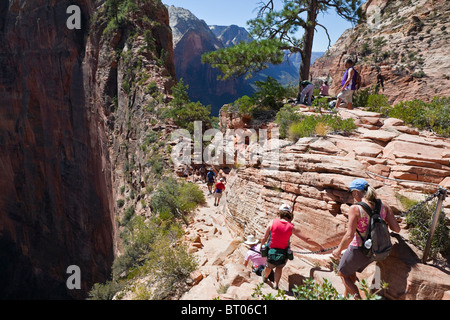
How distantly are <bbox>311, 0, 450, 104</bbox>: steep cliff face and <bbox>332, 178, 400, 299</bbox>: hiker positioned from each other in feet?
62.2

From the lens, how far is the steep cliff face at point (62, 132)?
2103 cm

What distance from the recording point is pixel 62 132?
90.0 ft

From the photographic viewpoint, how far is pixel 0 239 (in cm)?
3225

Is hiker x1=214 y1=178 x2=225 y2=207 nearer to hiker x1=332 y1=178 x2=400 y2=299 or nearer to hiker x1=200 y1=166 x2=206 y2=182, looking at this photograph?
hiker x1=200 y1=166 x2=206 y2=182

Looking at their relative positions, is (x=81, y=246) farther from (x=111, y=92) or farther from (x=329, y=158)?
(x=329, y=158)

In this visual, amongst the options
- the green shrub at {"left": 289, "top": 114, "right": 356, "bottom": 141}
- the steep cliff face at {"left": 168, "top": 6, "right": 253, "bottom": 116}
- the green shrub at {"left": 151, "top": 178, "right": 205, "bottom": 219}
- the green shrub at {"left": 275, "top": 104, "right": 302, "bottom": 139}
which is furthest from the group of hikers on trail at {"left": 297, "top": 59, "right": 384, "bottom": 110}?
the steep cliff face at {"left": 168, "top": 6, "right": 253, "bottom": 116}

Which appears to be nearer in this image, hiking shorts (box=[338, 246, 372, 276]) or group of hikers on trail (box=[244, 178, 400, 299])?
group of hikers on trail (box=[244, 178, 400, 299])

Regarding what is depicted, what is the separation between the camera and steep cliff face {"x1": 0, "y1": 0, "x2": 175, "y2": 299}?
21.0 meters

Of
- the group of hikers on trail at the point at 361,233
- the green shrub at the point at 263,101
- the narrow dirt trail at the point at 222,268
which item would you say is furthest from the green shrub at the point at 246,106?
the group of hikers on trail at the point at 361,233

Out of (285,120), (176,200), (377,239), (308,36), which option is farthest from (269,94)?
(377,239)

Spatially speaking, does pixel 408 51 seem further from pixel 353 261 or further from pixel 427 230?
pixel 353 261

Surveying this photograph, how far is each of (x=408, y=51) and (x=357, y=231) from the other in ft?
90.0
